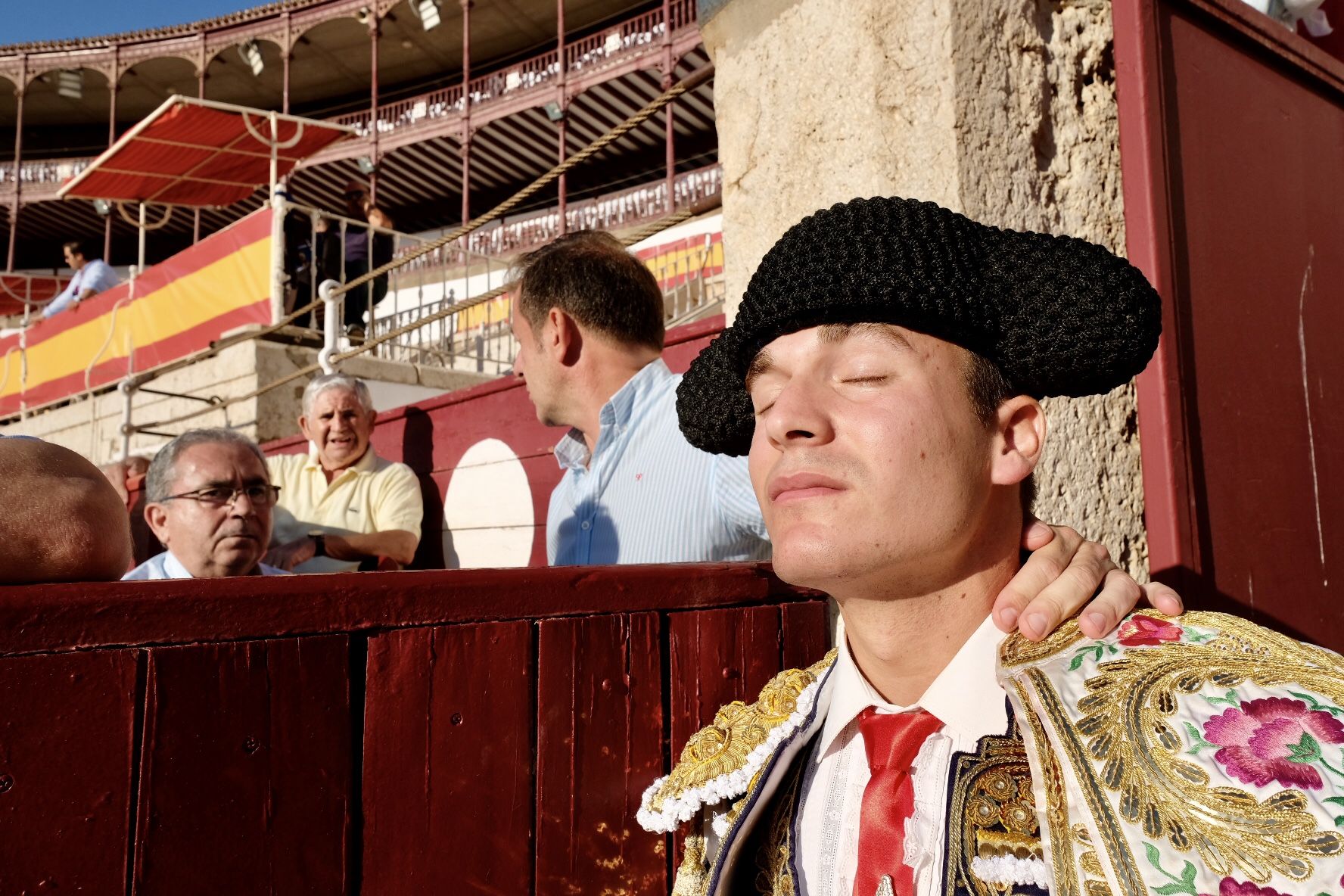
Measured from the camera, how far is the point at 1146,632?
3.18 feet

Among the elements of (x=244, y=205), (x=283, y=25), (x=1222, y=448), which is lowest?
(x=1222, y=448)

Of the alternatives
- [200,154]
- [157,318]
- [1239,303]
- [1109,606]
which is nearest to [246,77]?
[200,154]

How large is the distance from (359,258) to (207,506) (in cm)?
615

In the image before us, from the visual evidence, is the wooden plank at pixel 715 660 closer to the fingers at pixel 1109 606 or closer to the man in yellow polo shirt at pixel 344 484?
the fingers at pixel 1109 606

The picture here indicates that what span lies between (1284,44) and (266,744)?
9.46ft

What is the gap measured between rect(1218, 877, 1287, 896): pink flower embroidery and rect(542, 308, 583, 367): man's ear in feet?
6.21

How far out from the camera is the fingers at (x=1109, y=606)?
0.98 m

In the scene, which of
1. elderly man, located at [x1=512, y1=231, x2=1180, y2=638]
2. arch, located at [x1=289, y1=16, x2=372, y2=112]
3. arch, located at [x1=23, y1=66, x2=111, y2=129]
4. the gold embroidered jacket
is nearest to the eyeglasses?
elderly man, located at [x1=512, y1=231, x2=1180, y2=638]

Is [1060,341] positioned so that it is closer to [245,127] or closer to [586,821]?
[586,821]

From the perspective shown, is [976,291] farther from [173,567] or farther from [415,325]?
[415,325]

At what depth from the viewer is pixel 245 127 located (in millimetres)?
9766

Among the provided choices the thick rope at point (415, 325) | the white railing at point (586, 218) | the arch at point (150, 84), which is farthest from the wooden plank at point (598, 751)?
the arch at point (150, 84)

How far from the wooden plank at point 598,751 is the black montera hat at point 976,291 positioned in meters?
0.47

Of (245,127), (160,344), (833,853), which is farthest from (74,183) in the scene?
(833,853)
